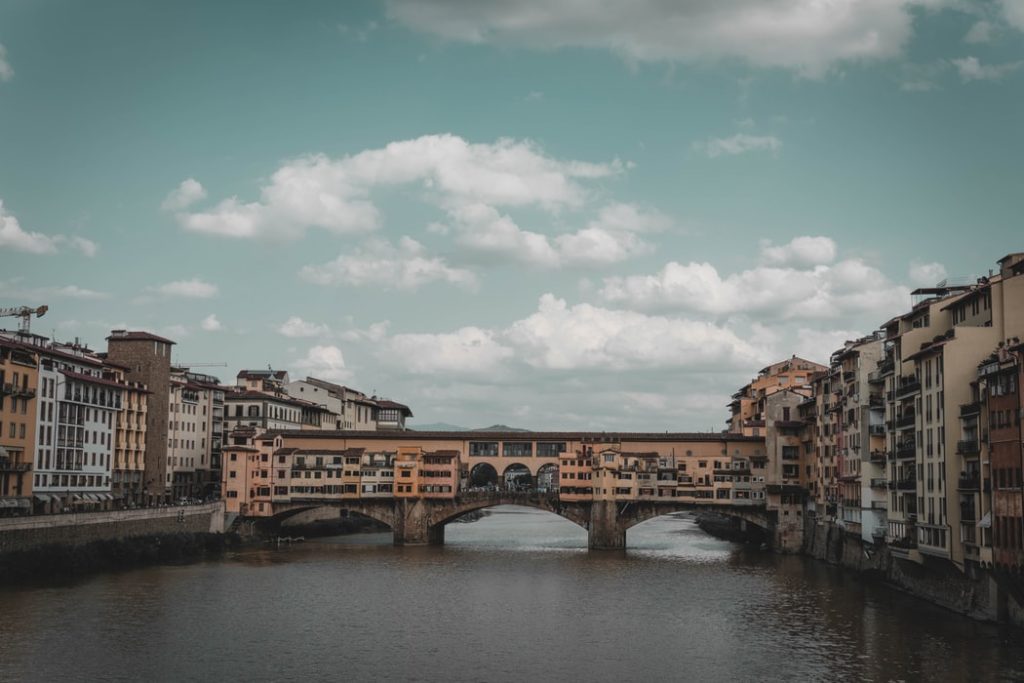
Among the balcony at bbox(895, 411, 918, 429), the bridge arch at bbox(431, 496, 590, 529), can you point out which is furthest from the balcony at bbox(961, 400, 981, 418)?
the bridge arch at bbox(431, 496, 590, 529)

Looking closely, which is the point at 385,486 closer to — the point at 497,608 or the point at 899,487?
the point at 497,608

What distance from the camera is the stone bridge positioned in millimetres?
98750

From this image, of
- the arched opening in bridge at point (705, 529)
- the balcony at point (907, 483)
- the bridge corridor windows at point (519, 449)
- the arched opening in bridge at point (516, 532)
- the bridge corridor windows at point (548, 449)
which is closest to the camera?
the balcony at point (907, 483)

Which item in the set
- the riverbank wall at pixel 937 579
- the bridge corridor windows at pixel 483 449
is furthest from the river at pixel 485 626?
the bridge corridor windows at pixel 483 449

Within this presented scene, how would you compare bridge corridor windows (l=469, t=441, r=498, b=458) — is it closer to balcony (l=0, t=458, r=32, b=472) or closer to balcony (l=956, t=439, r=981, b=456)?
balcony (l=0, t=458, r=32, b=472)

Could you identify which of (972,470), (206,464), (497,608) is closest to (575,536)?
(206,464)

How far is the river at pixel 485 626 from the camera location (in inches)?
1724

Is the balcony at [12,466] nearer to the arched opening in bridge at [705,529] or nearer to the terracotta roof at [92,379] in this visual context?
the terracotta roof at [92,379]

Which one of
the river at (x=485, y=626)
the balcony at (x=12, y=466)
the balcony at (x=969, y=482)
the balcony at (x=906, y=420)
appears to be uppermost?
the balcony at (x=906, y=420)

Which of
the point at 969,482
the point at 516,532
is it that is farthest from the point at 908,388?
the point at 516,532

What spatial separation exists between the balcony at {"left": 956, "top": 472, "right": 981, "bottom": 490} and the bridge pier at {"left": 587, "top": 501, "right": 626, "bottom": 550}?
159 ft

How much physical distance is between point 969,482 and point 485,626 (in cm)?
2535

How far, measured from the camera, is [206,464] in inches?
4916

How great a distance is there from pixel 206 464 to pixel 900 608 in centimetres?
8822
